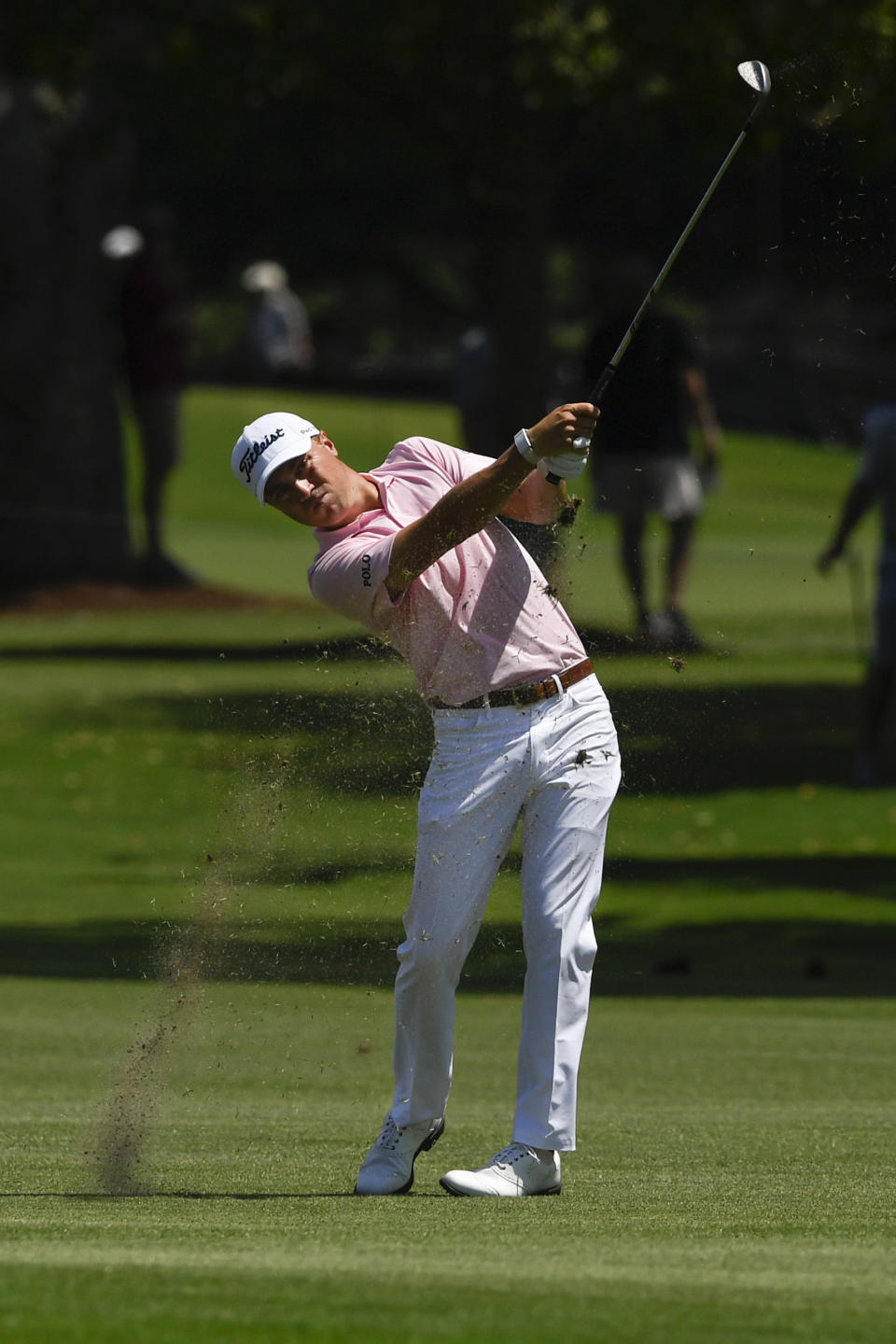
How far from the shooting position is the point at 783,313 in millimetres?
10422

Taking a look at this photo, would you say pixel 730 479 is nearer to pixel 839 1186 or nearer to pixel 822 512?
pixel 822 512

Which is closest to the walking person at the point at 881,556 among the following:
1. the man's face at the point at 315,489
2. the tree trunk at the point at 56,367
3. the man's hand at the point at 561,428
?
the man's face at the point at 315,489

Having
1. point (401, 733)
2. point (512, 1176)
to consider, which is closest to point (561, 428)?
point (401, 733)

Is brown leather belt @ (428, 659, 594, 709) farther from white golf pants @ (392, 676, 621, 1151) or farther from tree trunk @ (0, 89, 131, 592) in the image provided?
tree trunk @ (0, 89, 131, 592)

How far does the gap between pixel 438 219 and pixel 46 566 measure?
1562 inches

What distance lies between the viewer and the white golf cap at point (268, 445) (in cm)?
638

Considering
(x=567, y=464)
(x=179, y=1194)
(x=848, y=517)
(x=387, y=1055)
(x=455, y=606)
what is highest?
(x=567, y=464)

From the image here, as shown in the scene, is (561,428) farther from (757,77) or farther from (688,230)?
(757,77)

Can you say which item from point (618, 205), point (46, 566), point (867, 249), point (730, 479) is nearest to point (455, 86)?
point (46, 566)

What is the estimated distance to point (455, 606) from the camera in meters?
6.36

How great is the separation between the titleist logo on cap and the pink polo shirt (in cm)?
22

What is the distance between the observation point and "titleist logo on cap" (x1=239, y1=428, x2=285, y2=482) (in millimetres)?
6422

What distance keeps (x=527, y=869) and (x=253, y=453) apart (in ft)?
3.73

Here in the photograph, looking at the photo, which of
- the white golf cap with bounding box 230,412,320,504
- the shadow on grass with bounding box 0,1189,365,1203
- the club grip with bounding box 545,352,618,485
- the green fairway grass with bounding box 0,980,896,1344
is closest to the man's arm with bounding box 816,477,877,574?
the green fairway grass with bounding box 0,980,896,1344
